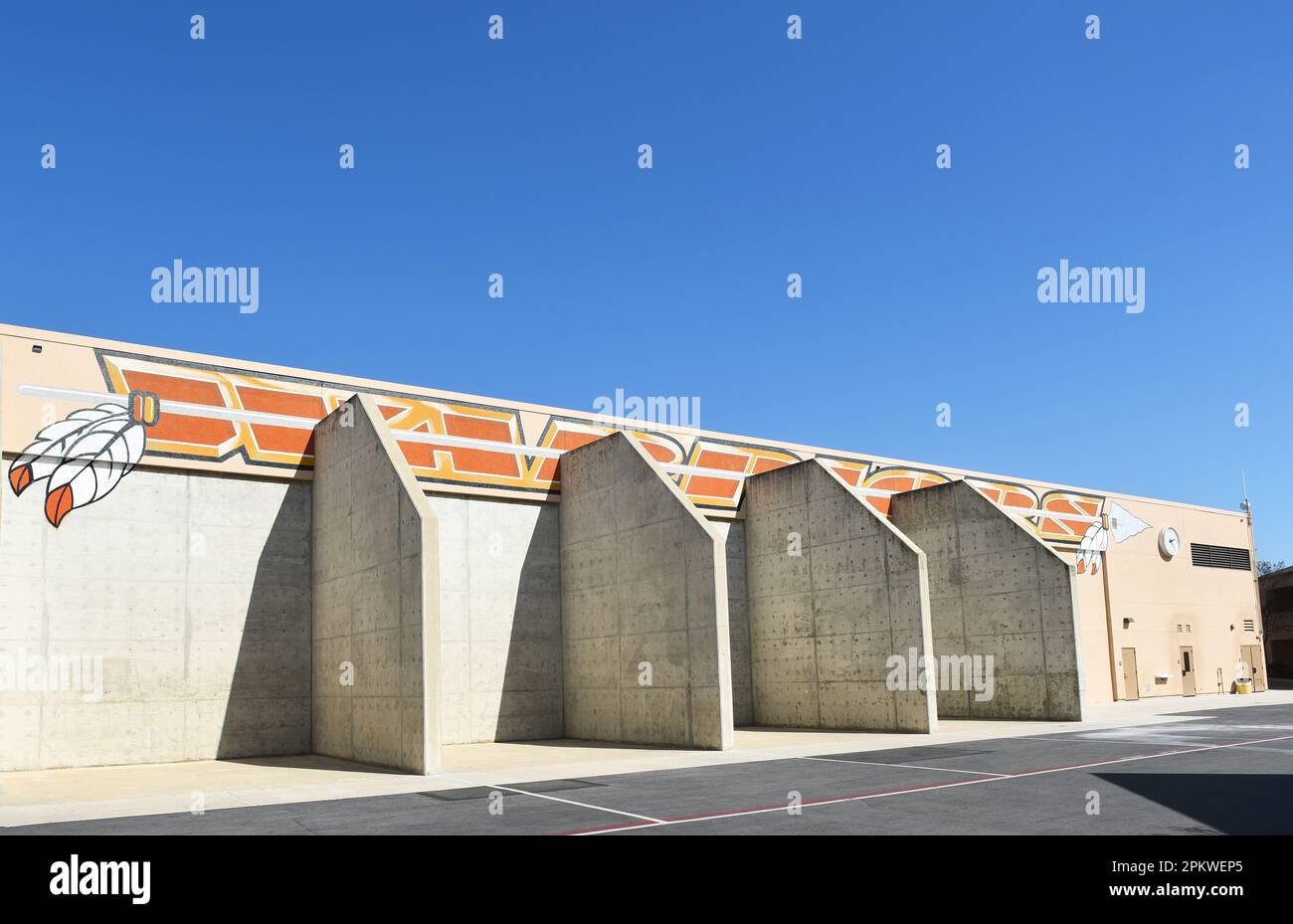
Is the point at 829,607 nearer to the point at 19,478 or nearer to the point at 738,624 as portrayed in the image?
the point at 738,624

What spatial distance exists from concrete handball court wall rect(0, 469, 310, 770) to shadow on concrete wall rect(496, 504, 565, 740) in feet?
14.8

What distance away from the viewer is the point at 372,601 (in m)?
17.6

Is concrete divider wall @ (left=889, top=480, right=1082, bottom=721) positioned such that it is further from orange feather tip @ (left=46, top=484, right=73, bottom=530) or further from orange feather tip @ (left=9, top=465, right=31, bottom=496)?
orange feather tip @ (left=9, top=465, right=31, bottom=496)

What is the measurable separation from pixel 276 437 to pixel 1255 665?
39061mm

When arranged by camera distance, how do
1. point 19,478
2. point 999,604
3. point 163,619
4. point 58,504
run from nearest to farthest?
point 19,478, point 58,504, point 163,619, point 999,604

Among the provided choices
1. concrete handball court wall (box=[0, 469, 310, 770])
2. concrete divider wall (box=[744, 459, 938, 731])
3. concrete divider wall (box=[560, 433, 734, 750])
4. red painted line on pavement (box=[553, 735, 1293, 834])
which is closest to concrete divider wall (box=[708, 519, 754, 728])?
concrete divider wall (box=[744, 459, 938, 731])

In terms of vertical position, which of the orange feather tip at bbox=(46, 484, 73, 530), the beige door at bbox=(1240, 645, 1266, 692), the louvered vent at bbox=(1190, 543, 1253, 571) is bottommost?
the beige door at bbox=(1240, 645, 1266, 692)

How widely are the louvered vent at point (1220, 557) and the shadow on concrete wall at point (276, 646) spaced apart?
111 feet

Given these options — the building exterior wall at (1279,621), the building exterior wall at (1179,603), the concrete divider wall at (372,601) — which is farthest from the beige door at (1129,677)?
the concrete divider wall at (372,601)

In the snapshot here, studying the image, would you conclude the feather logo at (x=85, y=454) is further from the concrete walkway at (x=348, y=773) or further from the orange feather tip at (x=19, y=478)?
the concrete walkway at (x=348, y=773)

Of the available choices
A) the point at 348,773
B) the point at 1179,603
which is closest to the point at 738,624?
the point at 348,773

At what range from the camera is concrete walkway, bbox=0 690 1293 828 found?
1276 cm
